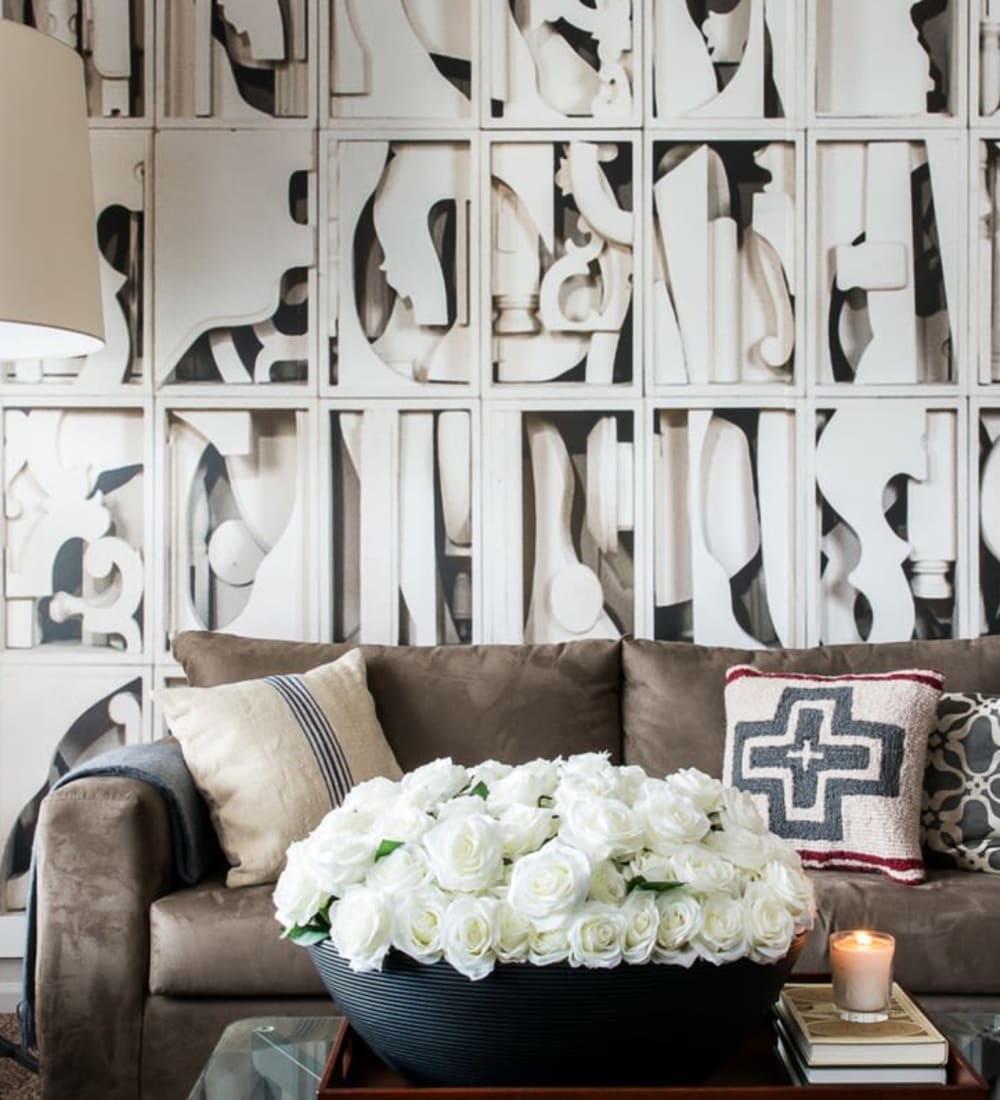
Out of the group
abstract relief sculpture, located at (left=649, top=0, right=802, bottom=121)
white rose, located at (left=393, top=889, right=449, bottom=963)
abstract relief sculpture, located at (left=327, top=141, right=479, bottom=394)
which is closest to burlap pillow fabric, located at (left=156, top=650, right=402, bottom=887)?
abstract relief sculpture, located at (left=327, top=141, right=479, bottom=394)

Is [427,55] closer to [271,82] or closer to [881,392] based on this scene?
[271,82]

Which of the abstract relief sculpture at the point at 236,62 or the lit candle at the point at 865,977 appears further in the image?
the abstract relief sculpture at the point at 236,62

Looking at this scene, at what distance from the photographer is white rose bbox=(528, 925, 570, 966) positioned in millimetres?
1401

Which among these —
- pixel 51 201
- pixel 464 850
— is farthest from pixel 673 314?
pixel 464 850

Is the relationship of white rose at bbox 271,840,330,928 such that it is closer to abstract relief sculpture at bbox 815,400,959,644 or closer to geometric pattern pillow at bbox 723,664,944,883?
geometric pattern pillow at bbox 723,664,944,883

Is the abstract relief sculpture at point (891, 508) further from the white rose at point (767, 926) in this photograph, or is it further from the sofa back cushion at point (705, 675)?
the white rose at point (767, 926)

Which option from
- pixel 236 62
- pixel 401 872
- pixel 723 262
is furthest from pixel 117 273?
pixel 401 872

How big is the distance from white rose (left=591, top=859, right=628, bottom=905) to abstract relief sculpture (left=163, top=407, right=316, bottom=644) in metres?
1.94

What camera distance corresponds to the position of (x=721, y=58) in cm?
328

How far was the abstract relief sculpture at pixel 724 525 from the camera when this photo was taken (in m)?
3.29

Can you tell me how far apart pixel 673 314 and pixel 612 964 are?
2139 mm

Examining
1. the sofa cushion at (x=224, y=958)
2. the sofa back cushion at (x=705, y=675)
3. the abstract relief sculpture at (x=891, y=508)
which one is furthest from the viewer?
the abstract relief sculpture at (x=891, y=508)

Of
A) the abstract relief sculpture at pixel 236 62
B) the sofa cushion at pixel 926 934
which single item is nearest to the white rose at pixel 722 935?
the sofa cushion at pixel 926 934

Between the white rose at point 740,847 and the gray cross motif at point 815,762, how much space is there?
1.09 meters
